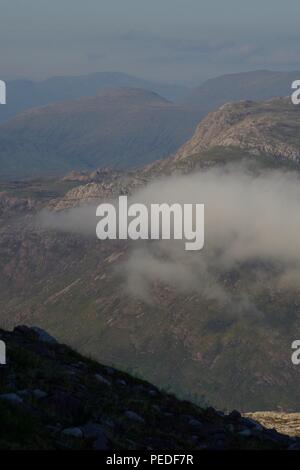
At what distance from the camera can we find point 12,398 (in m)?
30.0

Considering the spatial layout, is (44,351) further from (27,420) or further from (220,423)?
(27,420)

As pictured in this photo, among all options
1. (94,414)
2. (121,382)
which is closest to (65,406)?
(94,414)

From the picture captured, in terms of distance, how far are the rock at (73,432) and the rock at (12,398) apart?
2742mm

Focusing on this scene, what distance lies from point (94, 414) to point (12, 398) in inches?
147

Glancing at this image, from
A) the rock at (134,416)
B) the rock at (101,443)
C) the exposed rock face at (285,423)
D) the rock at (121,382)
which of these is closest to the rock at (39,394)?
the rock at (134,416)

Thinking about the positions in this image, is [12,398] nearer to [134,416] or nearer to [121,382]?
[134,416]

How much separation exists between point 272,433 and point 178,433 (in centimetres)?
819

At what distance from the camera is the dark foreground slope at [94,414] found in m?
27.4

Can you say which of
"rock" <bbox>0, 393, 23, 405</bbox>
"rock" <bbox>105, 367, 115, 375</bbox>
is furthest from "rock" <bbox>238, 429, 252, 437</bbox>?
"rock" <bbox>0, 393, 23, 405</bbox>

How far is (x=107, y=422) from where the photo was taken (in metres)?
30.9

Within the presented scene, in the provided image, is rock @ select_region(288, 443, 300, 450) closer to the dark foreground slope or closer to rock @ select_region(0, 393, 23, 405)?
the dark foreground slope

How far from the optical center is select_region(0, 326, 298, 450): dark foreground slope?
89.9 feet
